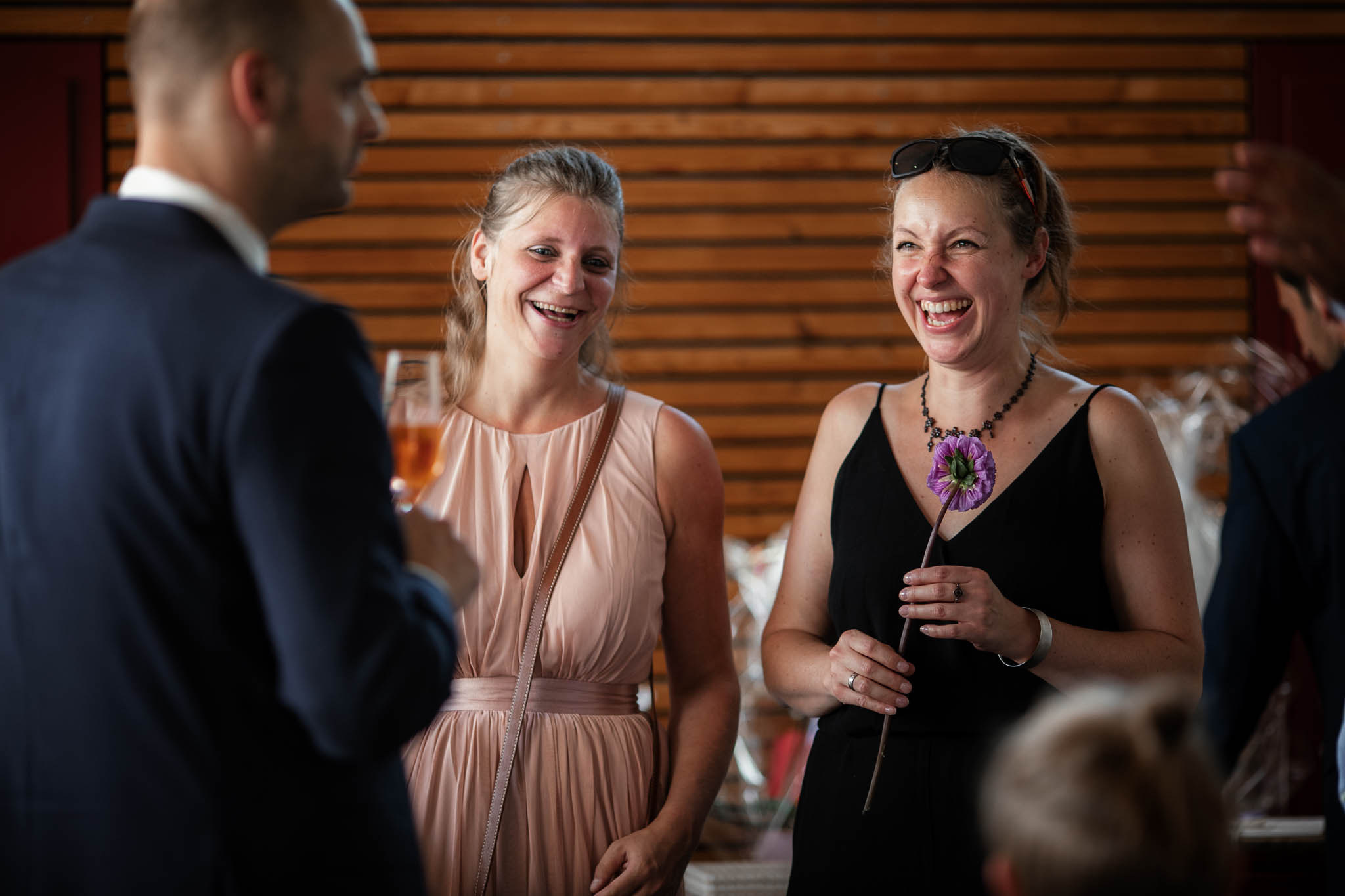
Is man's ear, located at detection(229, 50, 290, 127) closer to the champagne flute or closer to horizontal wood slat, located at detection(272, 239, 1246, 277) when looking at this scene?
the champagne flute

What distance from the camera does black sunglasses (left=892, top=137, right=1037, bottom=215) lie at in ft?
6.98

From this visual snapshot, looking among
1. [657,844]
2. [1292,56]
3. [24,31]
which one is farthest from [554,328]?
[1292,56]

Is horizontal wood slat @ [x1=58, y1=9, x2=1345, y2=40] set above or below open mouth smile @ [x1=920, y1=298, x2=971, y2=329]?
above

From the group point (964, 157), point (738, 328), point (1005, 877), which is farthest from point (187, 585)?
point (738, 328)

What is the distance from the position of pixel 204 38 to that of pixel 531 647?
3.81 feet

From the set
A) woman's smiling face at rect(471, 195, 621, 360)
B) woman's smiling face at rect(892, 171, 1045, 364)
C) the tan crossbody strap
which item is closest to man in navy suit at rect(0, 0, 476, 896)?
the tan crossbody strap

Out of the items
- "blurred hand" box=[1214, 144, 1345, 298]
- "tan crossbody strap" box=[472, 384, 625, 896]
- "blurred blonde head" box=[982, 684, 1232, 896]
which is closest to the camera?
"blurred blonde head" box=[982, 684, 1232, 896]

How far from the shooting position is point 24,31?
522cm

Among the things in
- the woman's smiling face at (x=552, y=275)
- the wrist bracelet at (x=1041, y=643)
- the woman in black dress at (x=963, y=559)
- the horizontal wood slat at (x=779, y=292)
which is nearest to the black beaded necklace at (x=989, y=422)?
the woman in black dress at (x=963, y=559)

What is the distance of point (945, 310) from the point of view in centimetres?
213

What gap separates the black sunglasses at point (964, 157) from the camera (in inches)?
83.8

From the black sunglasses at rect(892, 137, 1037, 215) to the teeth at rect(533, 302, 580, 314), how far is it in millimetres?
629

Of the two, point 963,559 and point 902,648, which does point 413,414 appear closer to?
point 902,648

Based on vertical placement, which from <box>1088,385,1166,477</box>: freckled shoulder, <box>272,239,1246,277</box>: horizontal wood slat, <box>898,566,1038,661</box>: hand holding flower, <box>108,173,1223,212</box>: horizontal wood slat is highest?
<box>108,173,1223,212</box>: horizontal wood slat
